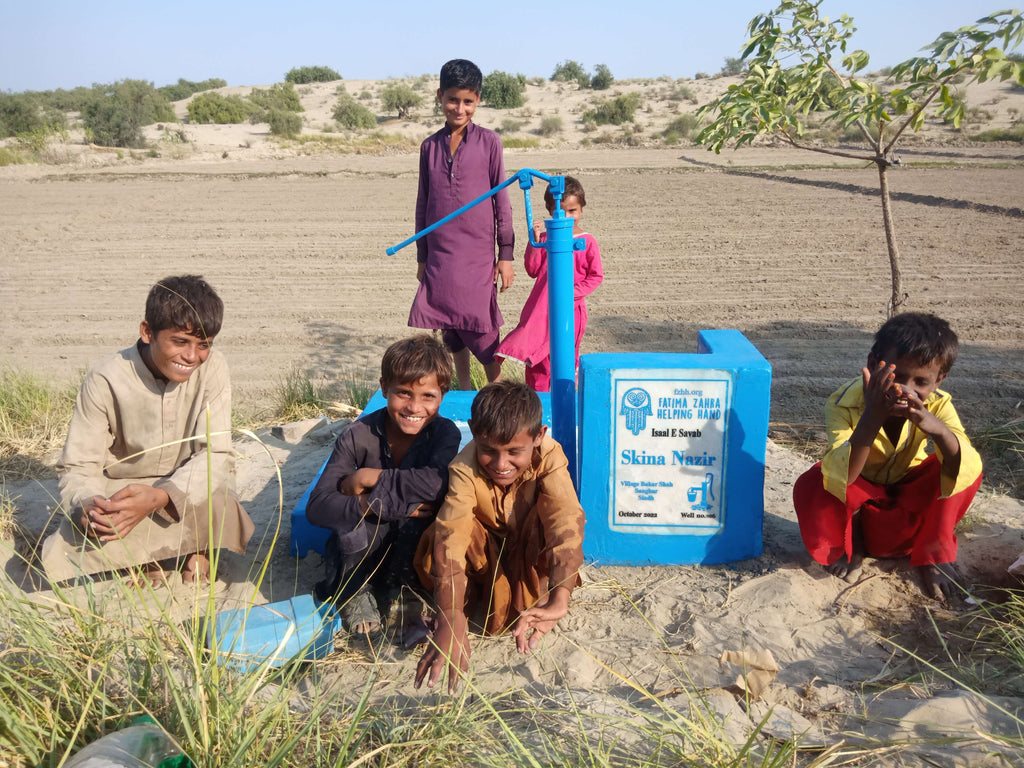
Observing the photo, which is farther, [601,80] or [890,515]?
[601,80]

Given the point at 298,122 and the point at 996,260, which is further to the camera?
the point at 298,122

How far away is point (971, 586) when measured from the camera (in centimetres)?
315

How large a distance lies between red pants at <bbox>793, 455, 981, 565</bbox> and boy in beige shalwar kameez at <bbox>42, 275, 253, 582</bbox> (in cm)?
219

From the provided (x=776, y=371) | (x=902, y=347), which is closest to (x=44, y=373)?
(x=776, y=371)

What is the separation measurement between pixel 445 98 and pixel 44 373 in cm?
408

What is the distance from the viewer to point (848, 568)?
10.6 ft

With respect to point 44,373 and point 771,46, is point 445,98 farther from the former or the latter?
point 44,373

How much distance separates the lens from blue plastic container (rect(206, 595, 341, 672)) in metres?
2.56

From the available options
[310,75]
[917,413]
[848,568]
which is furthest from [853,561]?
[310,75]

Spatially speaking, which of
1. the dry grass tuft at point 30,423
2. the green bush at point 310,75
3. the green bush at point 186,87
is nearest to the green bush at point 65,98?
the green bush at point 186,87

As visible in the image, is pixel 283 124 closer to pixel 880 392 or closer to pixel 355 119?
pixel 355 119

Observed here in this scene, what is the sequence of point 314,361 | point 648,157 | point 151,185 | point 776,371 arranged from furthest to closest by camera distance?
point 648,157 < point 151,185 < point 314,361 < point 776,371

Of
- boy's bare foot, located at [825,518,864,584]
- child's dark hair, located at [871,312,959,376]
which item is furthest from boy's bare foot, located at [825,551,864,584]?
child's dark hair, located at [871,312,959,376]

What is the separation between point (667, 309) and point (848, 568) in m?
4.97
